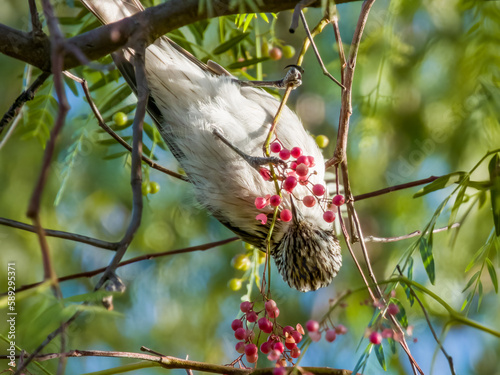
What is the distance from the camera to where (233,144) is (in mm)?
2529

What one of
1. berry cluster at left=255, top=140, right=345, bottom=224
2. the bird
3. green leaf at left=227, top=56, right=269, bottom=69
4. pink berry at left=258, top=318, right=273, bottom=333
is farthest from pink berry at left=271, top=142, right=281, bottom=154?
pink berry at left=258, top=318, right=273, bottom=333

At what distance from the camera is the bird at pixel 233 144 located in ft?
8.25

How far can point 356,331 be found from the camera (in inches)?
138

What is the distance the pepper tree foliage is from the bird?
11cm

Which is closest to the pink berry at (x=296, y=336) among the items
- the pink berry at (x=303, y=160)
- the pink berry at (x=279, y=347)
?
the pink berry at (x=279, y=347)

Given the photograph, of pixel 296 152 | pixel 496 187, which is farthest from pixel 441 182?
pixel 296 152

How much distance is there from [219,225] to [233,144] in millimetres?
1926

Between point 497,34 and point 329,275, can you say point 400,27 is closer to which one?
point 497,34

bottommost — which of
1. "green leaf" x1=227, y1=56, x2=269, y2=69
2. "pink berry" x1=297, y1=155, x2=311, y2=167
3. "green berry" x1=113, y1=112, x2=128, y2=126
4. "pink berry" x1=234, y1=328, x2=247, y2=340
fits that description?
"pink berry" x1=234, y1=328, x2=247, y2=340

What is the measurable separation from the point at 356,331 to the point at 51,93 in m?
2.20

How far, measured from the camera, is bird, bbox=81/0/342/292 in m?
2.52

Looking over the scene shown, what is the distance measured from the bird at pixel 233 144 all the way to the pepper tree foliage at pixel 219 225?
0.11 metres

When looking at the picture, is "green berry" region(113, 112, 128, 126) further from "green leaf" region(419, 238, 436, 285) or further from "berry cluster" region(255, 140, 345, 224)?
"green leaf" region(419, 238, 436, 285)

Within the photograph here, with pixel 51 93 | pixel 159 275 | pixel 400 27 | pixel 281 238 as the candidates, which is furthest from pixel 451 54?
pixel 159 275
